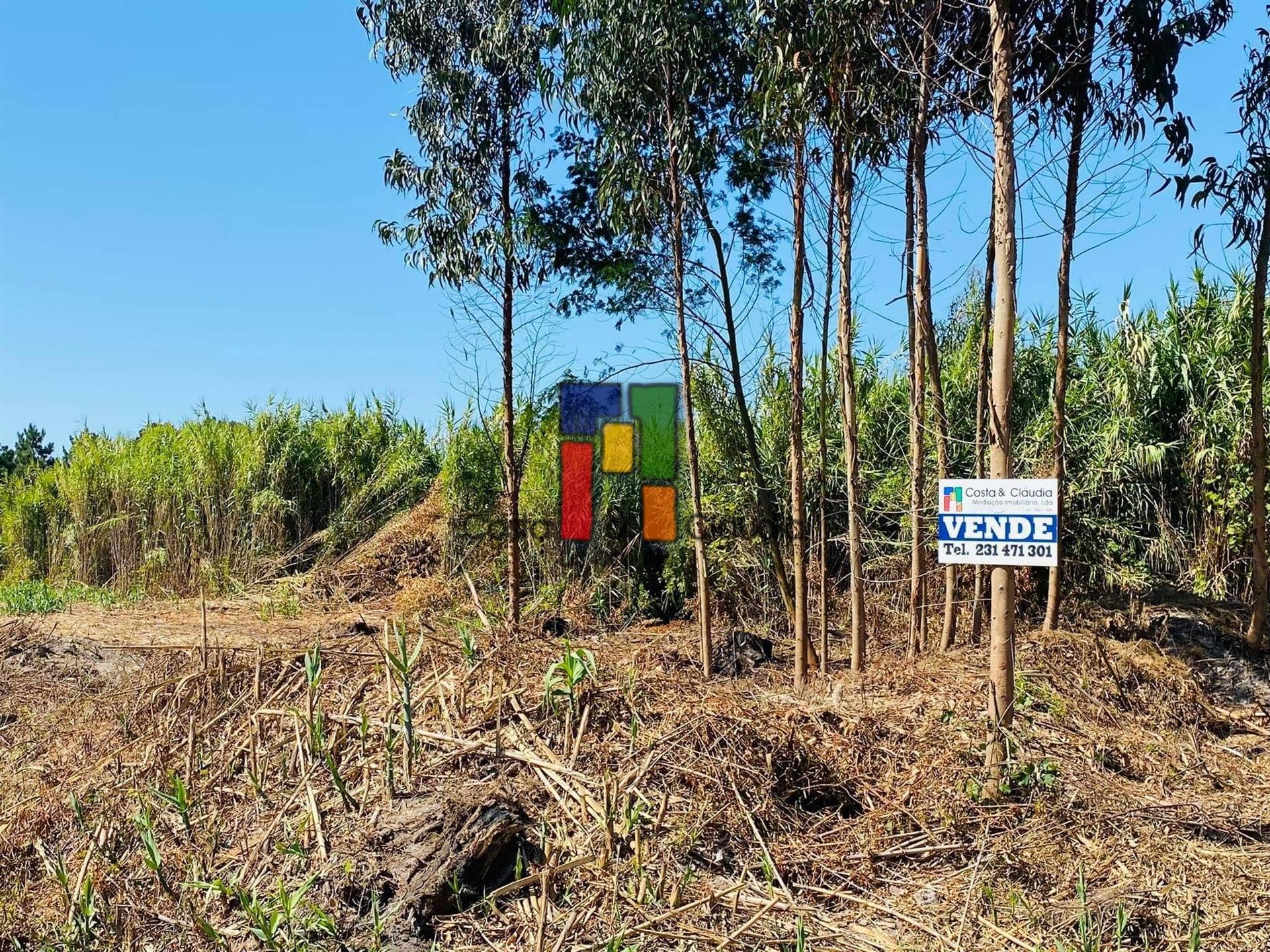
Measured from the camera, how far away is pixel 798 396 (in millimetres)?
6594

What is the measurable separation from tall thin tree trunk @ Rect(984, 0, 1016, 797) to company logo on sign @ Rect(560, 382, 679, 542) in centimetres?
508

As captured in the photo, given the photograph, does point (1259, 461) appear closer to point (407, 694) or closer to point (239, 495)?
point (407, 694)

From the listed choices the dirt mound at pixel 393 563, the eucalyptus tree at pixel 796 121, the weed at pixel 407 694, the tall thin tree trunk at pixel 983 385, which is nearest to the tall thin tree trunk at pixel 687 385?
the eucalyptus tree at pixel 796 121

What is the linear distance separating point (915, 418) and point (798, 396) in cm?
74

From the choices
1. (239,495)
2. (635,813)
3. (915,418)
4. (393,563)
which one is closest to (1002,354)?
(915,418)

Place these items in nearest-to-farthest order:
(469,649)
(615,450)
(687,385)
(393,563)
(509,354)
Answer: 1. (469,649)
2. (687,385)
3. (509,354)
4. (615,450)
5. (393,563)

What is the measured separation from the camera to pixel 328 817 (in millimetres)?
4074

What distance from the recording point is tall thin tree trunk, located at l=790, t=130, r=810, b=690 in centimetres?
654

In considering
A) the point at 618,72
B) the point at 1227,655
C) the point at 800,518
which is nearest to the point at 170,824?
the point at 800,518

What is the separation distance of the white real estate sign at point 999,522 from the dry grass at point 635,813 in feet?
2.91

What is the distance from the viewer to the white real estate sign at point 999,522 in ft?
14.5

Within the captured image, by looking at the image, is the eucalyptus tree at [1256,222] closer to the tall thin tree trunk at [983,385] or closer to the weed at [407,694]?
the tall thin tree trunk at [983,385]

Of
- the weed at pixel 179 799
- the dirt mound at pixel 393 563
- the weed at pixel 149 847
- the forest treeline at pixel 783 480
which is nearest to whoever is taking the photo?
the weed at pixel 149 847

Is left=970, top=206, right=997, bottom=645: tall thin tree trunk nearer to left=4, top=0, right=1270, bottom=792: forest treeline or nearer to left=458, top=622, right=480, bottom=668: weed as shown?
left=4, top=0, right=1270, bottom=792: forest treeline
